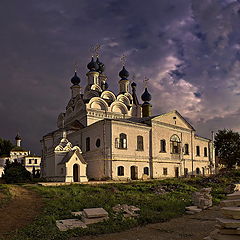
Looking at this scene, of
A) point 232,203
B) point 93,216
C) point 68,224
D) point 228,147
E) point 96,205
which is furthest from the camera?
point 228,147

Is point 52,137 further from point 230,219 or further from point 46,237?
point 230,219

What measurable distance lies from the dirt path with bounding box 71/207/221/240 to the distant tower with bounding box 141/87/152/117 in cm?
2807

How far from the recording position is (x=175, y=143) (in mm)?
32969

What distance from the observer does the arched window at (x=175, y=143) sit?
32503 mm

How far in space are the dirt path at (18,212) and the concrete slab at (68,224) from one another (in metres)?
1.25

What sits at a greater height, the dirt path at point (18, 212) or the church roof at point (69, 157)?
the church roof at point (69, 157)

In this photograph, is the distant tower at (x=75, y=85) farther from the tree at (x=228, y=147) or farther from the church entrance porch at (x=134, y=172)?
the tree at (x=228, y=147)

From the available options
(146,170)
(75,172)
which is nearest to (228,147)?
(146,170)

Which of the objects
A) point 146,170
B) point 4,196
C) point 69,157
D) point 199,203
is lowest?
point 199,203

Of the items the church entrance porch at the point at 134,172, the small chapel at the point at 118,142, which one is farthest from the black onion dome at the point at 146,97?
the church entrance porch at the point at 134,172

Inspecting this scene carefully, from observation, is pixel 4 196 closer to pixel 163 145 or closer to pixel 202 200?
pixel 202 200

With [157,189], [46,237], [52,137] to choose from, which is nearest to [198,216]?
[46,237]

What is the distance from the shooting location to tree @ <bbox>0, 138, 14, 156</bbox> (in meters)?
61.5

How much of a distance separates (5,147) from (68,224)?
5738 cm
